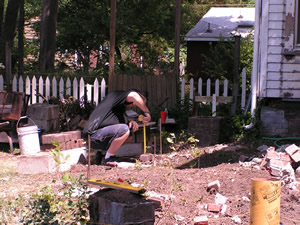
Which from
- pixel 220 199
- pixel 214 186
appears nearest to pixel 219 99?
pixel 214 186

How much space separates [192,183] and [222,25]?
58.2ft

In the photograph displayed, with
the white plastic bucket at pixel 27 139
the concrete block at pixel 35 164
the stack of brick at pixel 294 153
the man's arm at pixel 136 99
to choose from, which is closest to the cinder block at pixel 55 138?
the white plastic bucket at pixel 27 139

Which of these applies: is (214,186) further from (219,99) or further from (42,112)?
(42,112)

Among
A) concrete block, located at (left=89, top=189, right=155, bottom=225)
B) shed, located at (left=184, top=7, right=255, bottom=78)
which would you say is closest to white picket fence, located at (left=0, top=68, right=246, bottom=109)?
concrete block, located at (left=89, top=189, right=155, bottom=225)

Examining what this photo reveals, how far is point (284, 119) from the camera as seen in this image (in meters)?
8.77

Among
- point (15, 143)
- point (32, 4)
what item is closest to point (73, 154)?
point (15, 143)

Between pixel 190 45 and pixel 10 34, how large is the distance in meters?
8.88

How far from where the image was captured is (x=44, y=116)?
31.5 feet

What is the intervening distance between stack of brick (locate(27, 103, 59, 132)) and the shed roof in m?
9.90

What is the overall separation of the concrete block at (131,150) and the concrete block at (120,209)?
3.86 m

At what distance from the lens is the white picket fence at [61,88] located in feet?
36.0

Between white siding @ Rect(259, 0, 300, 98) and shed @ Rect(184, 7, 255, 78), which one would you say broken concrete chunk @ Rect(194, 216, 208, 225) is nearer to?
white siding @ Rect(259, 0, 300, 98)

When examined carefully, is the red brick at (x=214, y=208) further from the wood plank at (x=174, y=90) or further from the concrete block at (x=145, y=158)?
the wood plank at (x=174, y=90)

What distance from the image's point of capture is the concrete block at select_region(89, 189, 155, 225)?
12.8ft
